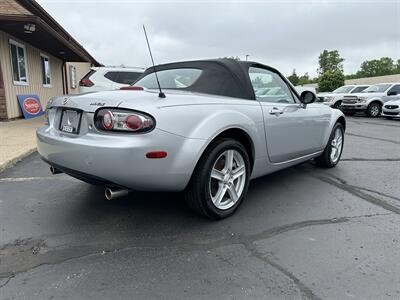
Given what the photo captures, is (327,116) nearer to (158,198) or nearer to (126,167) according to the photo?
(158,198)

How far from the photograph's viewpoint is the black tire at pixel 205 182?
2.78 metres

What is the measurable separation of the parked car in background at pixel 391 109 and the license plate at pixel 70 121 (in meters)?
15.3

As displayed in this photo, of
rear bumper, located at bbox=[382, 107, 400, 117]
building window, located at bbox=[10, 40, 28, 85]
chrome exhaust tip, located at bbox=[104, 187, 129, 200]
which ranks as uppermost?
building window, located at bbox=[10, 40, 28, 85]

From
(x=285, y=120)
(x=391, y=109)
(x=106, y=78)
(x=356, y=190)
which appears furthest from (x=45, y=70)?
(x=391, y=109)

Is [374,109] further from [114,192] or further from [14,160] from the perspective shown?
[114,192]

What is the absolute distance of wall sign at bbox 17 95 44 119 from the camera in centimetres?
1068

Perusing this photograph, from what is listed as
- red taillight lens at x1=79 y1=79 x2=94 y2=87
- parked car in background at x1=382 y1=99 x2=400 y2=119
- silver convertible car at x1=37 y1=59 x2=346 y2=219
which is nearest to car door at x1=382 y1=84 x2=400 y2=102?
parked car in background at x1=382 y1=99 x2=400 y2=119

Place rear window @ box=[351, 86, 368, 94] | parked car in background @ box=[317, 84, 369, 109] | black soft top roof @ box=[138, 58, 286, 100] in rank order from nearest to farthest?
black soft top roof @ box=[138, 58, 286, 100] < parked car in background @ box=[317, 84, 369, 109] < rear window @ box=[351, 86, 368, 94]

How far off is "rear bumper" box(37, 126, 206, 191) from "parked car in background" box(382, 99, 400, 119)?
14.8m

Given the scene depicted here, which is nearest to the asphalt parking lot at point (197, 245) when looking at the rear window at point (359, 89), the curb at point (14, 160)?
the curb at point (14, 160)

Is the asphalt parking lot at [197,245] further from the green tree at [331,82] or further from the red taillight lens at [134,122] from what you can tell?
the green tree at [331,82]

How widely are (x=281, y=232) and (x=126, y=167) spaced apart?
1.48 metres

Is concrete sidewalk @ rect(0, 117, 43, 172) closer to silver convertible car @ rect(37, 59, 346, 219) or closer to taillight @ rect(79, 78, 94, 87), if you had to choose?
taillight @ rect(79, 78, 94, 87)

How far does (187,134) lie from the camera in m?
2.60
